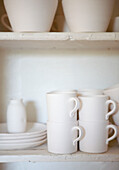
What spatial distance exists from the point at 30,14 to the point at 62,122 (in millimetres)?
381

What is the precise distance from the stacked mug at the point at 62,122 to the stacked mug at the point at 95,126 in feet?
0.08

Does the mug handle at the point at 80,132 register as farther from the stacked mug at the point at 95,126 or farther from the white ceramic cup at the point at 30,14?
the white ceramic cup at the point at 30,14

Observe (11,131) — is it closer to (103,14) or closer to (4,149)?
(4,149)

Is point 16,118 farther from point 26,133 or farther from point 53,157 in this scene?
point 53,157

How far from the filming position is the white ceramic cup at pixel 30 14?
0.79 meters

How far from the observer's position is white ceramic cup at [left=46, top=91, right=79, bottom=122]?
2.63 ft

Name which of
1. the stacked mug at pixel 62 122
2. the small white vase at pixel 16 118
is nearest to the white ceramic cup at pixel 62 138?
the stacked mug at pixel 62 122

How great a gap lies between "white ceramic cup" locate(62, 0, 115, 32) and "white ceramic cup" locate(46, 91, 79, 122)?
0.78ft

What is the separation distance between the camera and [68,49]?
109cm

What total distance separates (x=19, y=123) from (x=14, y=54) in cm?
34

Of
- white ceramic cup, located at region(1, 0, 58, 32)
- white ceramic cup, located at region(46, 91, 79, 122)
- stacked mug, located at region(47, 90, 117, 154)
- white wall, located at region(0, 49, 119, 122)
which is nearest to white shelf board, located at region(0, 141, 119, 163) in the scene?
stacked mug, located at region(47, 90, 117, 154)

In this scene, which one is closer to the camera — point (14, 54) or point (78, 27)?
point (78, 27)

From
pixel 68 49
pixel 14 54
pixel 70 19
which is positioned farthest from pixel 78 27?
pixel 14 54

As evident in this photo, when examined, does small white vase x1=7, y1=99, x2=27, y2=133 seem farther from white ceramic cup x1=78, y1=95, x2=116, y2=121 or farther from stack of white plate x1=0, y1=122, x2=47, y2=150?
white ceramic cup x1=78, y1=95, x2=116, y2=121
